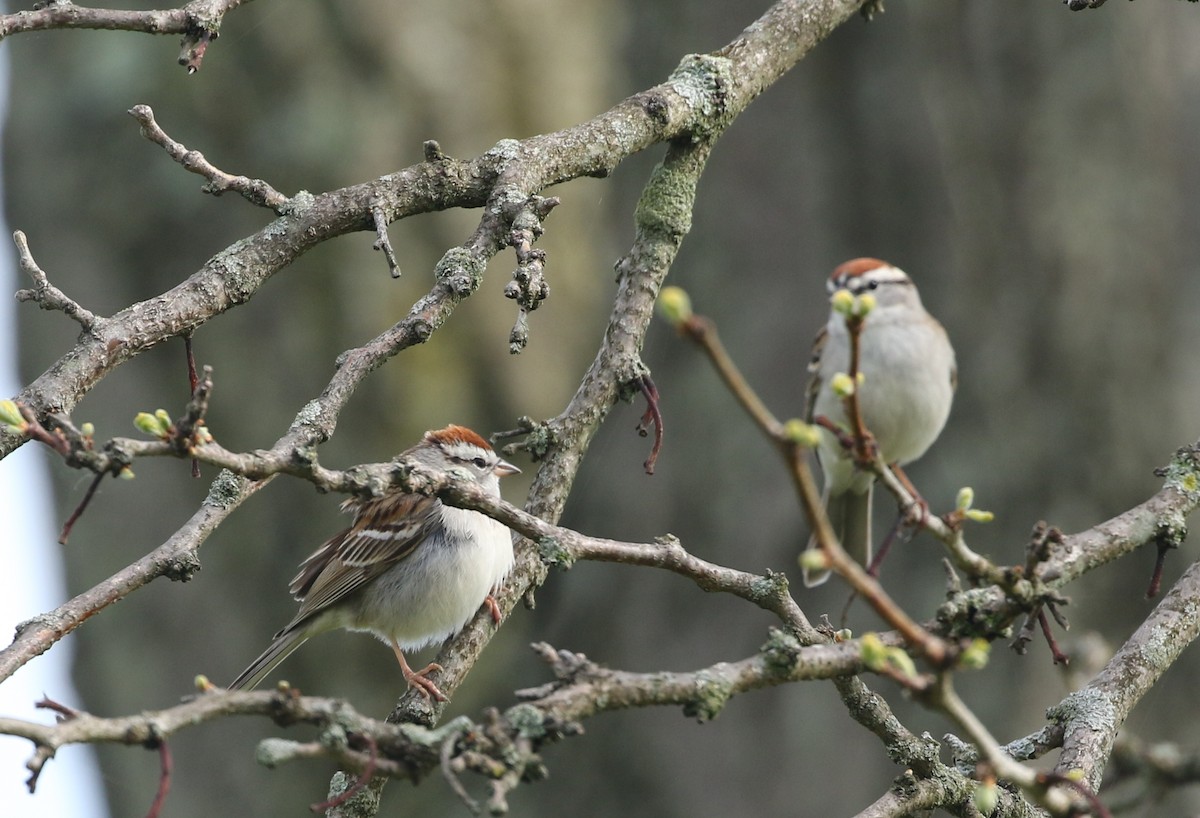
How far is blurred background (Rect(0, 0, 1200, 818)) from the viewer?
20.4ft

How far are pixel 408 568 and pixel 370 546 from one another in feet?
0.70

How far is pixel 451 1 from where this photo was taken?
8.17 metres

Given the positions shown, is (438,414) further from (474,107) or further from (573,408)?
(573,408)

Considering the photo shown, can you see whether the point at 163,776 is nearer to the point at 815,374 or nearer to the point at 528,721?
the point at 528,721

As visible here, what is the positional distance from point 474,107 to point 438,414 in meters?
1.99

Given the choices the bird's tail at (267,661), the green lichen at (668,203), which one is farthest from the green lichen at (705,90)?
the bird's tail at (267,661)

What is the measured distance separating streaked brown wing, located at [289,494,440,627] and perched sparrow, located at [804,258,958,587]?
1641mm

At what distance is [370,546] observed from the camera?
4855 mm

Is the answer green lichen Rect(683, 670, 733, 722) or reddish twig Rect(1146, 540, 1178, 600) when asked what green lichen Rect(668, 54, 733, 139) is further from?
green lichen Rect(683, 670, 733, 722)

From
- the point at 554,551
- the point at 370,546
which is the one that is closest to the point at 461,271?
the point at 554,551

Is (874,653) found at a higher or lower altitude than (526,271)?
lower

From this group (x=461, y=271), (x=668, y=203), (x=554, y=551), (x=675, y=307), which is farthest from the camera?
(x=668, y=203)

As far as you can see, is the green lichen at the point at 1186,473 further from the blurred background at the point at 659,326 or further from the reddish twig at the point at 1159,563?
the blurred background at the point at 659,326

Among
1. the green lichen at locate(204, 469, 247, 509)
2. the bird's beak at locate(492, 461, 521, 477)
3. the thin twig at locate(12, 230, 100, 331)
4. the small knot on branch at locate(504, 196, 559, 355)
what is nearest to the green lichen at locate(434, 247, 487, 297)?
the small knot on branch at locate(504, 196, 559, 355)
